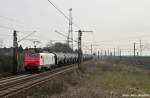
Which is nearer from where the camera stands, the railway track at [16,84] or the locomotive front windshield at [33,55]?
the railway track at [16,84]

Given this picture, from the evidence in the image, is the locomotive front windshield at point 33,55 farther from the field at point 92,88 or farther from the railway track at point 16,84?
the railway track at point 16,84

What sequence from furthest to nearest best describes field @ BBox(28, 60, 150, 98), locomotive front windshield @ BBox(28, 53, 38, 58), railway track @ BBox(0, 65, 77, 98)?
locomotive front windshield @ BBox(28, 53, 38, 58) < railway track @ BBox(0, 65, 77, 98) < field @ BBox(28, 60, 150, 98)

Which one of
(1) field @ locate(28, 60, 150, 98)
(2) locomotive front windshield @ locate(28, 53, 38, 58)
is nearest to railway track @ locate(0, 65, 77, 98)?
(1) field @ locate(28, 60, 150, 98)

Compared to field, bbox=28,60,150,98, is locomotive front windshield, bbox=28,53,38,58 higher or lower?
higher

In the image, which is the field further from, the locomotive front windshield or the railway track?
→ the locomotive front windshield

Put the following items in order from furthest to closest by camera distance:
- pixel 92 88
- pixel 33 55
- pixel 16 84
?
pixel 33 55, pixel 16 84, pixel 92 88

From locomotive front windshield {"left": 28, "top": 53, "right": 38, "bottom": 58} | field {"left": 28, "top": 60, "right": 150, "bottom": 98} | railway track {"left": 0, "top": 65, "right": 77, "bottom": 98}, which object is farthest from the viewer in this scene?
locomotive front windshield {"left": 28, "top": 53, "right": 38, "bottom": 58}

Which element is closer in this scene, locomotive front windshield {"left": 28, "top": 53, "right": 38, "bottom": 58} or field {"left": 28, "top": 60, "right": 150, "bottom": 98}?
field {"left": 28, "top": 60, "right": 150, "bottom": 98}

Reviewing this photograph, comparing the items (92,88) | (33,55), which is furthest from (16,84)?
(33,55)

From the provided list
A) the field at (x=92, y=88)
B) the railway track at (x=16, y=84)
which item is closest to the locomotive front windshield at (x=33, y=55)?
the field at (x=92, y=88)

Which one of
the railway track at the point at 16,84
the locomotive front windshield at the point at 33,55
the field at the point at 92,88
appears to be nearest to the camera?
the field at the point at 92,88

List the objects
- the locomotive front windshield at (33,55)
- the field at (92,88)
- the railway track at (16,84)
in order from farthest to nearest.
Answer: the locomotive front windshield at (33,55) → the railway track at (16,84) → the field at (92,88)

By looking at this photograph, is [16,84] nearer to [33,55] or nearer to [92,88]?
[92,88]

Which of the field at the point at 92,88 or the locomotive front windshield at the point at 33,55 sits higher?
the locomotive front windshield at the point at 33,55
